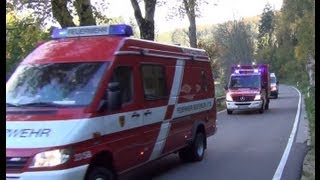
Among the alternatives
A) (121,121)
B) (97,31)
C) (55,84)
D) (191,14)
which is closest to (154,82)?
(97,31)

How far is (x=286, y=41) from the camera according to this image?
108 meters

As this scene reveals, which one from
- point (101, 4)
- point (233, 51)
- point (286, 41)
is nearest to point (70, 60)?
point (101, 4)

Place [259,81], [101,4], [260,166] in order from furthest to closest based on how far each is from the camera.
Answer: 1. [259,81]
2. [101,4]
3. [260,166]

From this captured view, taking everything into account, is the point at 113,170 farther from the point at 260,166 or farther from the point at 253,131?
the point at 253,131

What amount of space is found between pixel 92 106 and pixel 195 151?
188 inches

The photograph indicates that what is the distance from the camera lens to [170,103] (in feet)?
34.3

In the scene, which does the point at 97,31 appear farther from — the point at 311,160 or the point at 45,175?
the point at 311,160

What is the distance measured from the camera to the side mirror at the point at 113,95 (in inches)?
309

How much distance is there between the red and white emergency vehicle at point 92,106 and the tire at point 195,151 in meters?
1.03

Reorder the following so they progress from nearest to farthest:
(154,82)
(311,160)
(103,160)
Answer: (103,160), (154,82), (311,160)

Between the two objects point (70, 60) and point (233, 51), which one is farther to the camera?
point (233, 51)

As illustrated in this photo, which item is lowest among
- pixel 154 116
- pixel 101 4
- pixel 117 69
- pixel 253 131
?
pixel 253 131

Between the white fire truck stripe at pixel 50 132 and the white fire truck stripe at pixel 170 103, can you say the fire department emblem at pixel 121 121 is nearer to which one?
the white fire truck stripe at pixel 50 132

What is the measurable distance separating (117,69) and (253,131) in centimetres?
1074
